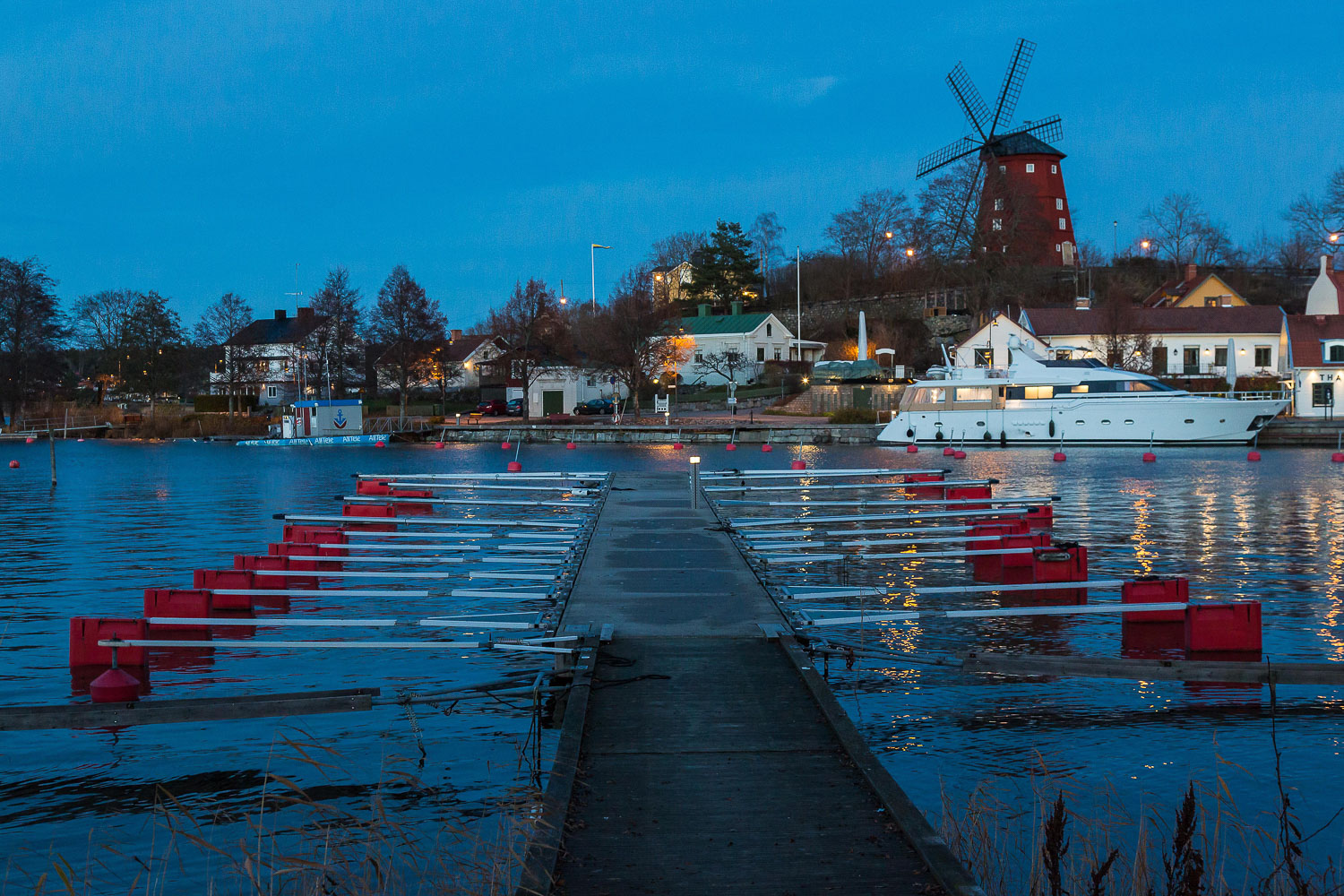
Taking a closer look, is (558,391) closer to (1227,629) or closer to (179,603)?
(179,603)

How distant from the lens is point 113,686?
1110cm

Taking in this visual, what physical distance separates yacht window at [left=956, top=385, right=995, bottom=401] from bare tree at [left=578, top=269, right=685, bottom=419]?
24.0 m

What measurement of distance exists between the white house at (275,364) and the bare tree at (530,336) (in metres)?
16.0

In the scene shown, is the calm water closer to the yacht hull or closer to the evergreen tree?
the yacht hull

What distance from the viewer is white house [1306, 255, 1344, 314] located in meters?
73.9

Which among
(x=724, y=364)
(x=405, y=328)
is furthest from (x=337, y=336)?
(x=724, y=364)

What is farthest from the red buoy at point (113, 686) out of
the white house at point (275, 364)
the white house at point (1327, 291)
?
the white house at point (275, 364)

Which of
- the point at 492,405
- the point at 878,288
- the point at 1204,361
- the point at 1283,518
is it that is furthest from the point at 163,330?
the point at 1283,518

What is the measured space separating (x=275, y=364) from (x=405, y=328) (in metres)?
21.2

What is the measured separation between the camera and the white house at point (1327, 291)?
7388 cm

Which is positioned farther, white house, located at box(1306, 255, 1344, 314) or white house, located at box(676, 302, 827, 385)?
white house, located at box(676, 302, 827, 385)

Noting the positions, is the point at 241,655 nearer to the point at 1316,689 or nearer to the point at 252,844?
the point at 252,844

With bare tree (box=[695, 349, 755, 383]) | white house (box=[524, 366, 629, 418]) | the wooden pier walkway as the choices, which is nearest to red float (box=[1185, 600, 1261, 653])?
the wooden pier walkway

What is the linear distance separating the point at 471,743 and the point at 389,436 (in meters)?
68.2
